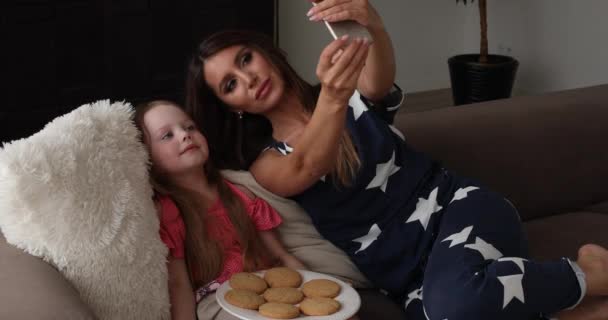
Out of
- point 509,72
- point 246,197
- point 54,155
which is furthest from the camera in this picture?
point 509,72

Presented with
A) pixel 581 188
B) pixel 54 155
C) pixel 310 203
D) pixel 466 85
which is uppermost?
pixel 54 155

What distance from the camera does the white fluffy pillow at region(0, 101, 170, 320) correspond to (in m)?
1.39

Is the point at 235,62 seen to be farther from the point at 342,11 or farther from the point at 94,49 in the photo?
the point at 94,49

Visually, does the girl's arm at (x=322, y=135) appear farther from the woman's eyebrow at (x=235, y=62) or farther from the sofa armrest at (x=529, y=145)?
the sofa armrest at (x=529, y=145)

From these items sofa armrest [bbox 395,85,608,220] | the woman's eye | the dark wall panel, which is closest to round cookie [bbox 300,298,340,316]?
the woman's eye

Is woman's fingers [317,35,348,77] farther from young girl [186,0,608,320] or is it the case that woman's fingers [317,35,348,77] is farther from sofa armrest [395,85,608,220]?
sofa armrest [395,85,608,220]

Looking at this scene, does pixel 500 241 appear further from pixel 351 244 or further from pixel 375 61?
pixel 375 61

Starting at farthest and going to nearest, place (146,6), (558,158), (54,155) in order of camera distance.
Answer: (146,6)
(558,158)
(54,155)

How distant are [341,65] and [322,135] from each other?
17cm

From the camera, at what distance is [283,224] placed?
1.77 meters

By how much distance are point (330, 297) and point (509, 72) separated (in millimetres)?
3016

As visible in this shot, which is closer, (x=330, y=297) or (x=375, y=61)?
(x=330, y=297)

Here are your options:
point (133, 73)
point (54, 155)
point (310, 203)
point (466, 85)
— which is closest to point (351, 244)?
point (310, 203)

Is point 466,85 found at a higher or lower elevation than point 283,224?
lower
